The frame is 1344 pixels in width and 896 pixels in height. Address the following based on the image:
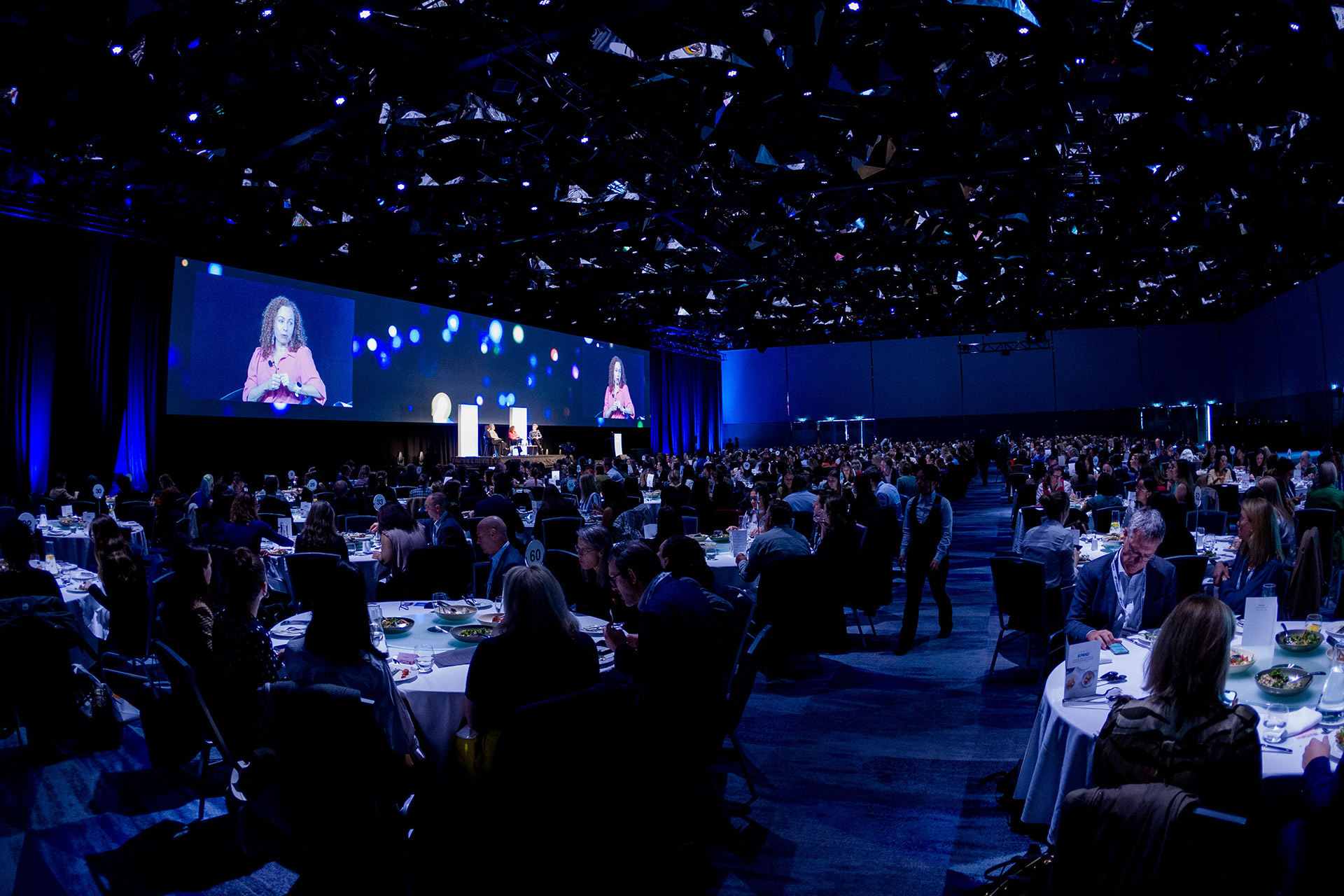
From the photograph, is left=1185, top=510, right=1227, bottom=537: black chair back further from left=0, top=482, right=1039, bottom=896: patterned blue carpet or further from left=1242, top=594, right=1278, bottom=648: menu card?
left=1242, top=594, right=1278, bottom=648: menu card

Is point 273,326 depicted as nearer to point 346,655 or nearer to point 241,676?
point 241,676

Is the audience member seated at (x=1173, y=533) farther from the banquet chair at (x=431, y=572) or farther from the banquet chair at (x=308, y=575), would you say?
the banquet chair at (x=308, y=575)

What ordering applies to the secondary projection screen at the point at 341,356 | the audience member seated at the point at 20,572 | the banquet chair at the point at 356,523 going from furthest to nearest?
1. the secondary projection screen at the point at 341,356
2. the banquet chair at the point at 356,523
3. the audience member seated at the point at 20,572

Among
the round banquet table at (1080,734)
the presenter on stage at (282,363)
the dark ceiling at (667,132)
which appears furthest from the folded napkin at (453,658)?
the presenter on stage at (282,363)

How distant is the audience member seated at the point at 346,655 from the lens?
2.77 meters

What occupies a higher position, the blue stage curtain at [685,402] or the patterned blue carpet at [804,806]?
the blue stage curtain at [685,402]

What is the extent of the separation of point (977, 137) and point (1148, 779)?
9.21 m

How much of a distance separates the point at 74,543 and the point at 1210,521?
38.7ft

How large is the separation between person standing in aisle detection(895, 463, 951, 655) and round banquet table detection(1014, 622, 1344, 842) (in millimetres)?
3379

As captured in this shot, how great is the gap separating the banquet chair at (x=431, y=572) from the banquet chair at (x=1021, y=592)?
3.73m

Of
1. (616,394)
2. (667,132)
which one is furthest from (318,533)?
(616,394)

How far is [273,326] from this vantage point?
1388 centimetres

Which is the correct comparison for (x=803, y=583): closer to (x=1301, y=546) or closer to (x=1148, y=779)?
(x=1301, y=546)

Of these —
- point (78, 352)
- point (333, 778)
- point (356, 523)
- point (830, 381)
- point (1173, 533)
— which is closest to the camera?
point (333, 778)
